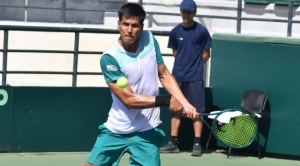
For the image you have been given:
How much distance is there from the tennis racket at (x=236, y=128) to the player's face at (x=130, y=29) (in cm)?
286

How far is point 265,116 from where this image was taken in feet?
39.7

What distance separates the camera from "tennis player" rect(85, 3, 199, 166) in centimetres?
750

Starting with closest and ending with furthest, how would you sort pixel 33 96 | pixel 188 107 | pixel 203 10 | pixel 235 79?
pixel 188 107, pixel 33 96, pixel 235 79, pixel 203 10

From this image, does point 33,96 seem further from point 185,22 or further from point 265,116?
point 265,116

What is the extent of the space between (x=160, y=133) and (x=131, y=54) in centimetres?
70

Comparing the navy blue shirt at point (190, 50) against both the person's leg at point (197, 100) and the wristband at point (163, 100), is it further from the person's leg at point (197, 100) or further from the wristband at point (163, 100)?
the wristband at point (163, 100)

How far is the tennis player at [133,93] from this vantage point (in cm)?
750

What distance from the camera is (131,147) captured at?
25.5ft

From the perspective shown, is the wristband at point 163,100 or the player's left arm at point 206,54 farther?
the player's left arm at point 206,54

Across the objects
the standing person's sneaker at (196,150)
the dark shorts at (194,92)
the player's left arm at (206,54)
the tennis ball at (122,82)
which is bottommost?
the standing person's sneaker at (196,150)

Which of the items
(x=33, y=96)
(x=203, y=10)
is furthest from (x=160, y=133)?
(x=203, y=10)

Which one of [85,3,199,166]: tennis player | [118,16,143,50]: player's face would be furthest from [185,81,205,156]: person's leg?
[118,16,143,50]: player's face

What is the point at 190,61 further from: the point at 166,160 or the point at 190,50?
the point at 166,160

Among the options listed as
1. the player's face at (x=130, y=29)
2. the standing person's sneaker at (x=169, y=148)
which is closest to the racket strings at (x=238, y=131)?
the standing person's sneaker at (x=169, y=148)
